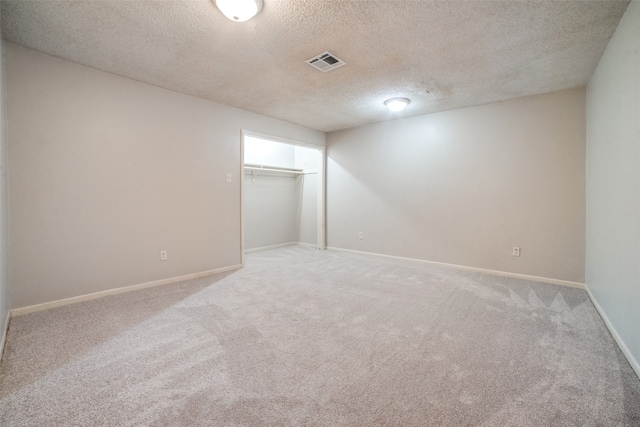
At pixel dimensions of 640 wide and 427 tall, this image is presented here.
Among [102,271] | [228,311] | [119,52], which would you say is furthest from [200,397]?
[119,52]

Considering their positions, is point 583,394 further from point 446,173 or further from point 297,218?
point 297,218

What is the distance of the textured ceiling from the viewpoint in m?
2.02

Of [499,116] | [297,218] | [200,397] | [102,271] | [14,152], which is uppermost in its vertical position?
[499,116]

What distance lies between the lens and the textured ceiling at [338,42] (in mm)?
2018

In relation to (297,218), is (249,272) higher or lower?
lower

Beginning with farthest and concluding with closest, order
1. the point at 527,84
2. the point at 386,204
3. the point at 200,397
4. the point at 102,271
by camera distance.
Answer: the point at 386,204, the point at 527,84, the point at 102,271, the point at 200,397

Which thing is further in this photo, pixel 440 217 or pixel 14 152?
pixel 440 217

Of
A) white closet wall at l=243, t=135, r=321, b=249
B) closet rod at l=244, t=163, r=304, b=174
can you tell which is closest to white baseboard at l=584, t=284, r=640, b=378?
white closet wall at l=243, t=135, r=321, b=249

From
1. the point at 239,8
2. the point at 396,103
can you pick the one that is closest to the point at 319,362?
the point at 239,8

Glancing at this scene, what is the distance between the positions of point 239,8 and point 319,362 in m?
2.42

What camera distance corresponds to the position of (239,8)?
193 centimetres

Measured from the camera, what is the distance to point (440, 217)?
4395 mm

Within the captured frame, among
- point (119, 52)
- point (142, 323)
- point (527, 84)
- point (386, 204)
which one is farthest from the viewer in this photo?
point (386, 204)

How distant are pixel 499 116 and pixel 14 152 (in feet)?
17.7
